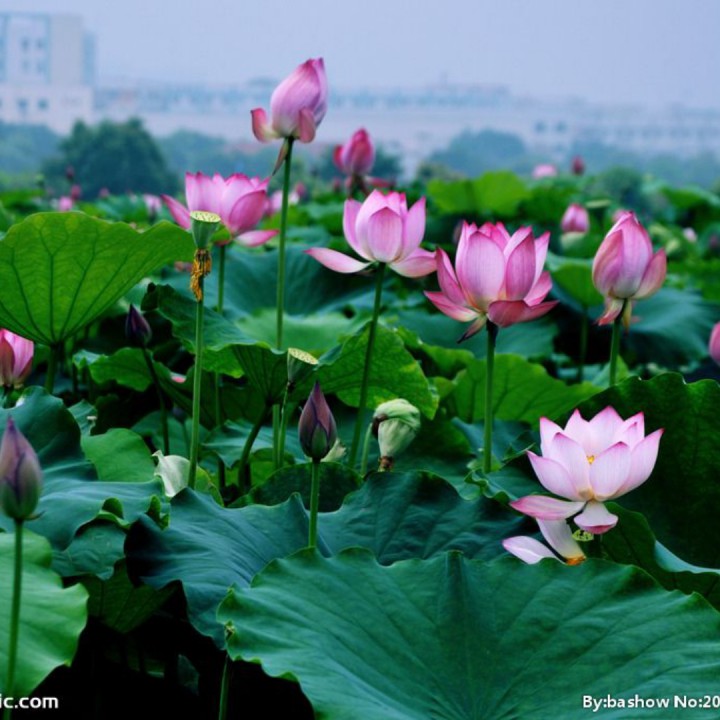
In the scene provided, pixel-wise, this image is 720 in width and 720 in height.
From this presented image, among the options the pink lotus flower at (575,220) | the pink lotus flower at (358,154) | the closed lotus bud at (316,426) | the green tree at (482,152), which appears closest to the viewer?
the closed lotus bud at (316,426)

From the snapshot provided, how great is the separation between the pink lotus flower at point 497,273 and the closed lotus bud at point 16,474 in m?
0.47

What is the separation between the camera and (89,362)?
128cm

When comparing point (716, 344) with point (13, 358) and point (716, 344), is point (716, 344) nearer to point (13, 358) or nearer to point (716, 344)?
point (716, 344)

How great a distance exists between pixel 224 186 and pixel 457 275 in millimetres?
354

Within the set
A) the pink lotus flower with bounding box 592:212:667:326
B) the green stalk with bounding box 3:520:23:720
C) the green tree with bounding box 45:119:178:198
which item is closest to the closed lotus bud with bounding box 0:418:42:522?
the green stalk with bounding box 3:520:23:720

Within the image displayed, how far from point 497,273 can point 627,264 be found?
15cm

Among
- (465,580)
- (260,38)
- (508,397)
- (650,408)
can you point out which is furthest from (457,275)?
(260,38)

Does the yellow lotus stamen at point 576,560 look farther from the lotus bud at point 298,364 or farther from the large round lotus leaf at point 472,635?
the lotus bud at point 298,364

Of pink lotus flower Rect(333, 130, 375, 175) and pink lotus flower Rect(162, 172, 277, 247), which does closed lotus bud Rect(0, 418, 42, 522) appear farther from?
pink lotus flower Rect(333, 130, 375, 175)

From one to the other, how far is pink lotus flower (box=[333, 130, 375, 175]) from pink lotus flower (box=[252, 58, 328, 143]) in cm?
79

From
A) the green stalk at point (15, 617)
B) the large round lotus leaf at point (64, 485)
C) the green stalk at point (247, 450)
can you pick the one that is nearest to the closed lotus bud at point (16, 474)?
the green stalk at point (15, 617)

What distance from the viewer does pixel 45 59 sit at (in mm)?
84188

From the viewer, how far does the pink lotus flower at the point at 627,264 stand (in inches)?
42.3

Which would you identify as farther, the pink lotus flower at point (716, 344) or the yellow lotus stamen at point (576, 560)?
the pink lotus flower at point (716, 344)
